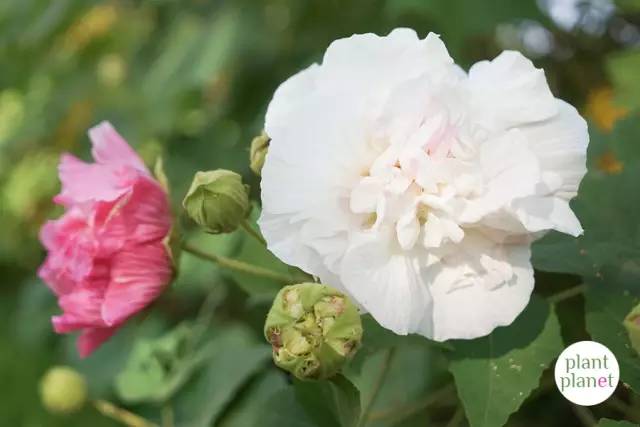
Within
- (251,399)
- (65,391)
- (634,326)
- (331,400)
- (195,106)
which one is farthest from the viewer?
(195,106)

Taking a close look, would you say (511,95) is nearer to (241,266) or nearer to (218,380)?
(241,266)

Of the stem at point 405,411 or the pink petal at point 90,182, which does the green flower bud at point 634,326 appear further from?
the pink petal at point 90,182

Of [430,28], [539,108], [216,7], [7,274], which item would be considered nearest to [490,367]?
[539,108]

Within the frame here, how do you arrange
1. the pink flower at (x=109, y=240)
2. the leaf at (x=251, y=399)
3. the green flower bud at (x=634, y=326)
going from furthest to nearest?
1. the leaf at (x=251, y=399)
2. the pink flower at (x=109, y=240)
3. the green flower bud at (x=634, y=326)

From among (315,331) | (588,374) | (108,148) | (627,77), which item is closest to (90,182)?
(108,148)

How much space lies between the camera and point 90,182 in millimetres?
597

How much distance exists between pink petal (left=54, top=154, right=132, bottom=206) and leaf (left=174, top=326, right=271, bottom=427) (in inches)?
10.4

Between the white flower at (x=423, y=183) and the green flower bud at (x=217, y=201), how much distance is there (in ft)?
0.21

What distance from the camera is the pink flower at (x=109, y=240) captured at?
58cm

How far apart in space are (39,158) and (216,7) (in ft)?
1.17

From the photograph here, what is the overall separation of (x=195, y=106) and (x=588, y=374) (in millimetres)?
851

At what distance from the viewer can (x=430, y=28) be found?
101 centimetres

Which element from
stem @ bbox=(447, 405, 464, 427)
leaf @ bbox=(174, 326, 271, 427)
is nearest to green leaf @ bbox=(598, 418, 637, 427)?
stem @ bbox=(447, 405, 464, 427)

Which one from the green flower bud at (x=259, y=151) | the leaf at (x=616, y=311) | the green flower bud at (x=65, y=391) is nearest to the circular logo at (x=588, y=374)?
the leaf at (x=616, y=311)
